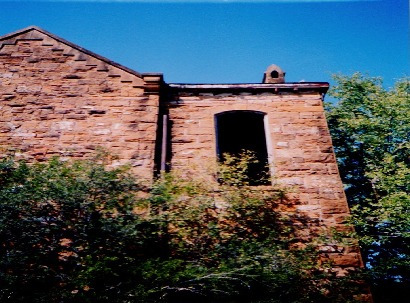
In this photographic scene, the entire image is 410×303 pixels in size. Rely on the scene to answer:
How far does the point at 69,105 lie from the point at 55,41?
239cm

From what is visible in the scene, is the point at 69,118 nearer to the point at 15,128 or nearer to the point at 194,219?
the point at 15,128

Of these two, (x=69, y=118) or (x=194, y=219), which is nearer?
(x=194, y=219)

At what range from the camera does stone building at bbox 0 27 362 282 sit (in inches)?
284

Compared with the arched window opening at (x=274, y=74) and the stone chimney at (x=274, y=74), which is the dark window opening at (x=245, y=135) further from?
the arched window opening at (x=274, y=74)

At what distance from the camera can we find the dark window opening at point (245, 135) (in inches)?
351

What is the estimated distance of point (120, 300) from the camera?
439cm

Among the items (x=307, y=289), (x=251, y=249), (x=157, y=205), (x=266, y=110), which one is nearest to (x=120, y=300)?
(x=157, y=205)

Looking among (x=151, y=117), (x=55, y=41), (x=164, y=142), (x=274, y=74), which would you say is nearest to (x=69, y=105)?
(x=151, y=117)

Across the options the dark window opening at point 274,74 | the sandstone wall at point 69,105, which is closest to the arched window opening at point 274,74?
the dark window opening at point 274,74

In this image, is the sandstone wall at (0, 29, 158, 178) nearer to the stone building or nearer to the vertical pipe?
the stone building

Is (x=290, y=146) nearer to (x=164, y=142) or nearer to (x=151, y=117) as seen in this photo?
(x=164, y=142)

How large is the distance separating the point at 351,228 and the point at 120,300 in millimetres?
4849

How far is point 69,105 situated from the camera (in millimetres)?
7906

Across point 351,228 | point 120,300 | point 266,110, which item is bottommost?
point 120,300
